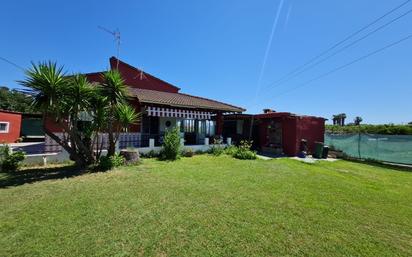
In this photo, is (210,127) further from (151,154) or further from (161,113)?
(151,154)

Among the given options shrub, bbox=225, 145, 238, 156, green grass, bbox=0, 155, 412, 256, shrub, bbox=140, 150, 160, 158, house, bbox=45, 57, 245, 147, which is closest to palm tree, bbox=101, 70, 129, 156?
green grass, bbox=0, 155, 412, 256

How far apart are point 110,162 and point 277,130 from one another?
1604 cm

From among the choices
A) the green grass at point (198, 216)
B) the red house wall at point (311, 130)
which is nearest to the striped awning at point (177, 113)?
the green grass at point (198, 216)

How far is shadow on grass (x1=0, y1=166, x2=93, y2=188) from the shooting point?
352 inches

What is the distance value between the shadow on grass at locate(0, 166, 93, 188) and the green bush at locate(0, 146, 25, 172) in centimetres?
60

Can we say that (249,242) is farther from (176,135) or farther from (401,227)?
(176,135)

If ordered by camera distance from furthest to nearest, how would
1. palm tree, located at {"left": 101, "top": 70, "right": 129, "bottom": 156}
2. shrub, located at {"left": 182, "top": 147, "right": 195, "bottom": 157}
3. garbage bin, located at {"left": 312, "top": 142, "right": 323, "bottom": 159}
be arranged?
garbage bin, located at {"left": 312, "top": 142, "right": 323, "bottom": 159}, shrub, located at {"left": 182, "top": 147, "right": 195, "bottom": 157}, palm tree, located at {"left": 101, "top": 70, "right": 129, "bottom": 156}

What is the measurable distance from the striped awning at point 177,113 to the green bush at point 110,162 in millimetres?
5527

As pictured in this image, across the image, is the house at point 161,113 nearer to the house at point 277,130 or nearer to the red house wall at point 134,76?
the red house wall at point 134,76

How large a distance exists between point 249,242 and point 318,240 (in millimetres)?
1541

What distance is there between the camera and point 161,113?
699 inches

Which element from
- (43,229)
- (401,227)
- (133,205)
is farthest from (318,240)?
(43,229)

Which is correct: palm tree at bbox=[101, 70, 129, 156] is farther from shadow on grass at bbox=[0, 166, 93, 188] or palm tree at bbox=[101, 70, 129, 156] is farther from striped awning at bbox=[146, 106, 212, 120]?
striped awning at bbox=[146, 106, 212, 120]

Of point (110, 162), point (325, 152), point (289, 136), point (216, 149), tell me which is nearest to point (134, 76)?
point (216, 149)
